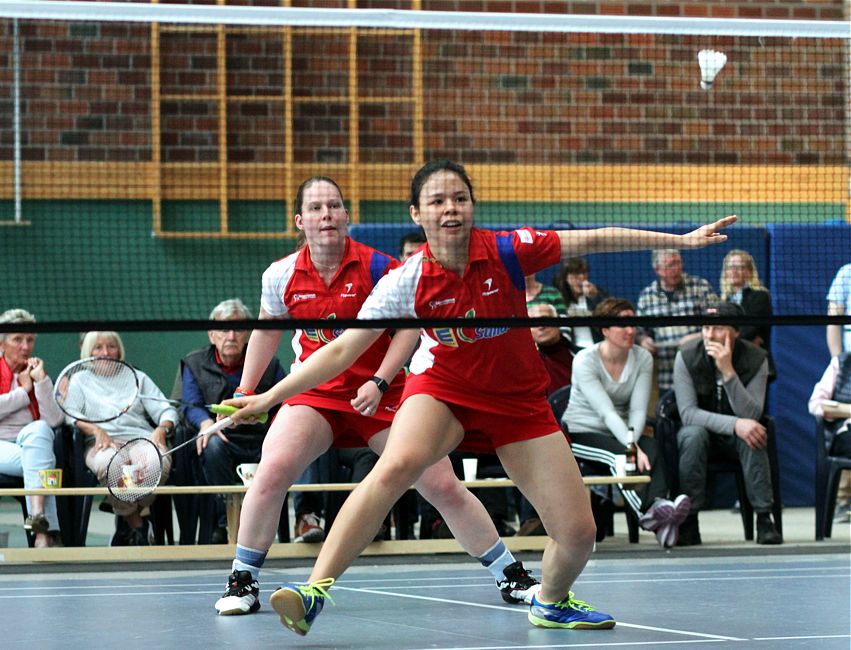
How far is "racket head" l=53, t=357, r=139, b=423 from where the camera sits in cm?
791

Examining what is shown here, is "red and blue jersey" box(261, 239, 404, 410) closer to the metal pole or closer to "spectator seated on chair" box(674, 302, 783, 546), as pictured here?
"spectator seated on chair" box(674, 302, 783, 546)

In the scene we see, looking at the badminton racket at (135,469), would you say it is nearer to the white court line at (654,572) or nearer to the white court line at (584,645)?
the white court line at (654,572)

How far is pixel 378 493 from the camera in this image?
4613 mm

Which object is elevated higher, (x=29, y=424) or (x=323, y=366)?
(x=323, y=366)

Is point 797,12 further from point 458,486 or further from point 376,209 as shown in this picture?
point 458,486

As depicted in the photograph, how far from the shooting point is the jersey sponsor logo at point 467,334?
4.80 metres

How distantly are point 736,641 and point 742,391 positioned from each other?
13.0 feet

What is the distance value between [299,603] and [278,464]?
0.97 meters

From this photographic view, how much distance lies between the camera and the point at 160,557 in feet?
25.4

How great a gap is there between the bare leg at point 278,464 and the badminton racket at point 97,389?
2.37 metres

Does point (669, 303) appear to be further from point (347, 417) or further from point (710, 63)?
point (347, 417)

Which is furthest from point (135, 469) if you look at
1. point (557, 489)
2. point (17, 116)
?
point (17, 116)

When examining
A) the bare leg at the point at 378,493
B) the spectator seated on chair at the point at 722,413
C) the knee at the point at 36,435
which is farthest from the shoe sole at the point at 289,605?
the spectator seated on chair at the point at 722,413

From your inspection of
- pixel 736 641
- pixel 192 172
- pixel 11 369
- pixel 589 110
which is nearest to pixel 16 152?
pixel 192 172
